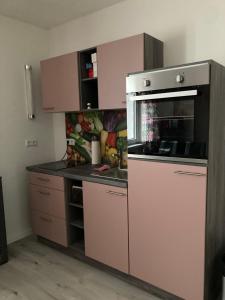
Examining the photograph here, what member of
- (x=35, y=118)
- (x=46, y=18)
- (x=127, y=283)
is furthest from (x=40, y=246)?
(x=46, y=18)

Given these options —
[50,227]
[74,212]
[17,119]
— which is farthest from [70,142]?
[50,227]

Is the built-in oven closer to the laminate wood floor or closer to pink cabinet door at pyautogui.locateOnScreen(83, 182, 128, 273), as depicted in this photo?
pink cabinet door at pyautogui.locateOnScreen(83, 182, 128, 273)

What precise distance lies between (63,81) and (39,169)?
3.20 ft

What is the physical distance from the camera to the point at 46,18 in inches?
112

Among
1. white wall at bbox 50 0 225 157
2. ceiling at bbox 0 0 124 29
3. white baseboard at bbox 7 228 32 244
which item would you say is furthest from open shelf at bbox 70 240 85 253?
ceiling at bbox 0 0 124 29

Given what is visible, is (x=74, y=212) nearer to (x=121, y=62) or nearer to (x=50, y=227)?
(x=50, y=227)

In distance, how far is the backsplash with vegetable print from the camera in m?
2.67

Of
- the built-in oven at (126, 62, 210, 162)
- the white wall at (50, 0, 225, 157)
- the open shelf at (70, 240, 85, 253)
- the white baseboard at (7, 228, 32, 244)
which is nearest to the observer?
the built-in oven at (126, 62, 210, 162)

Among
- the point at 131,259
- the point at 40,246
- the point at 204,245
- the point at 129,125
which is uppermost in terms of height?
the point at 129,125

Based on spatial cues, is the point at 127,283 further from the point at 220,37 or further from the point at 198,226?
the point at 220,37

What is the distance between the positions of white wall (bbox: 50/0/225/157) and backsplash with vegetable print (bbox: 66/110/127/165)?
77 centimetres

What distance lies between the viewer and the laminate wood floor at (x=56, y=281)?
2035 millimetres

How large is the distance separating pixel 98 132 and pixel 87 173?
649 millimetres

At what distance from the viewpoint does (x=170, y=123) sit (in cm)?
177
